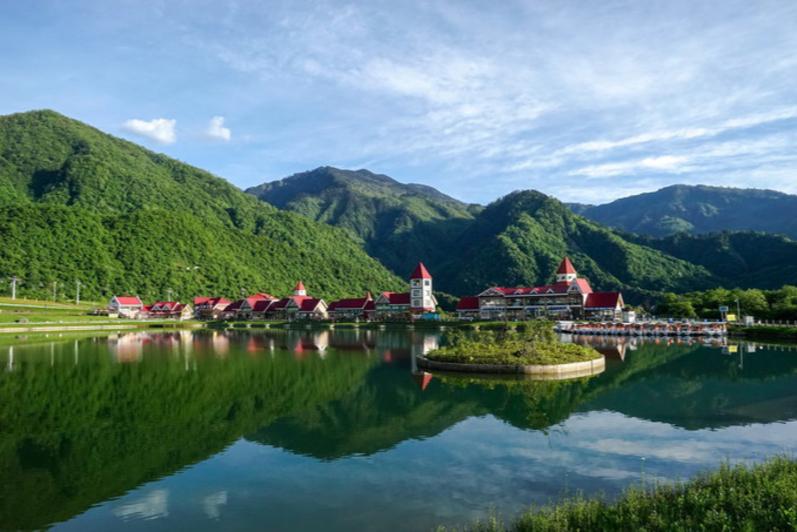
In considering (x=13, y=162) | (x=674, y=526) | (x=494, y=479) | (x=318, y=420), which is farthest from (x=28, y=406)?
(x=13, y=162)

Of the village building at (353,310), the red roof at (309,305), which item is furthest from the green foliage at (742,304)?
the red roof at (309,305)

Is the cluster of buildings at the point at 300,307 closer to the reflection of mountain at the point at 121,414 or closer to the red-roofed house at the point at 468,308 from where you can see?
the red-roofed house at the point at 468,308

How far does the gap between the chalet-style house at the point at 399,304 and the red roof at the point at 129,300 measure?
138ft

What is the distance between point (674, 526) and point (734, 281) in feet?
558

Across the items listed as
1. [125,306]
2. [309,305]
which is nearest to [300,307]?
[309,305]

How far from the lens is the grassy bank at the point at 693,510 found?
33.0 ft

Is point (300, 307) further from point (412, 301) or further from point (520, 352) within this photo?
point (520, 352)

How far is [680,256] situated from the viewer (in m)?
182

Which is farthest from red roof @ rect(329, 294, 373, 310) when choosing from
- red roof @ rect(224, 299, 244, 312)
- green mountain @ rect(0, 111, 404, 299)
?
green mountain @ rect(0, 111, 404, 299)

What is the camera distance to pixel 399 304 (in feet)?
380

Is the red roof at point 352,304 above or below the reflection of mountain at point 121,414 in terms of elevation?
above

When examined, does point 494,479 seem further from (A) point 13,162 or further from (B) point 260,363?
(A) point 13,162

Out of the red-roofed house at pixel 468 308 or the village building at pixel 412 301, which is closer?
the village building at pixel 412 301

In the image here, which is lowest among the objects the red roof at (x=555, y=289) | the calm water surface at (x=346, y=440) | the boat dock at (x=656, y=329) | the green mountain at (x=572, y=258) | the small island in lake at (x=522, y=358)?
the boat dock at (x=656, y=329)
